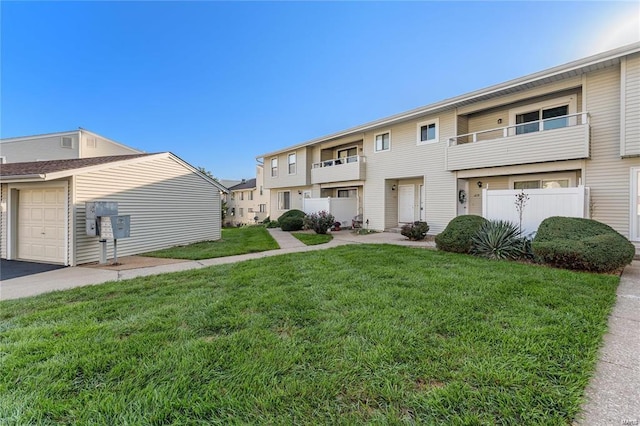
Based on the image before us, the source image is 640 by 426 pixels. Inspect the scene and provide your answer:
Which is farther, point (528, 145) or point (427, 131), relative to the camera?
point (427, 131)

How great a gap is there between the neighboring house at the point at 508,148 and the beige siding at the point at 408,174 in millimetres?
50

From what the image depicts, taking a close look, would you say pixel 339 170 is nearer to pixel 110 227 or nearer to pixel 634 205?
pixel 110 227

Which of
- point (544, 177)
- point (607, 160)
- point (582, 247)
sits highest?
point (607, 160)

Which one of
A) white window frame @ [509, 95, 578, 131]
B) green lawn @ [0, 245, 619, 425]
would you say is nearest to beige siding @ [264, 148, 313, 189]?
white window frame @ [509, 95, 578, 131]

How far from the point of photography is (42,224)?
9227mm

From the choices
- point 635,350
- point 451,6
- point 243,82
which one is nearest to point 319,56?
point 243,82

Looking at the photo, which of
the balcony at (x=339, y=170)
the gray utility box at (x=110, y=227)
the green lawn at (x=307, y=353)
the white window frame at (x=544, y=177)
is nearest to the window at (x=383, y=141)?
the balcony at (x=339, y=170)

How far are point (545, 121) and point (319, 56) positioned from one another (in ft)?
42.1

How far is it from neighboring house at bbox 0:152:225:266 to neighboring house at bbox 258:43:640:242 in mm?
10605

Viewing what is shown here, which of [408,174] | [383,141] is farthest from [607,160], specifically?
[383,141]

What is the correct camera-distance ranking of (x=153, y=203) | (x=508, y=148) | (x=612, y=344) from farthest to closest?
(x=508, y=148)
(x=153, y=203)
(x=612, y=344)

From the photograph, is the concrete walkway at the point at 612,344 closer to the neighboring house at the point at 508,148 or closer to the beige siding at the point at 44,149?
the neighboring house at the point at 508,148

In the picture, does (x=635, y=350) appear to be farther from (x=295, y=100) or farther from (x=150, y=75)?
(x=295, y=100)

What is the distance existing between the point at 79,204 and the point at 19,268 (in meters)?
2.29
